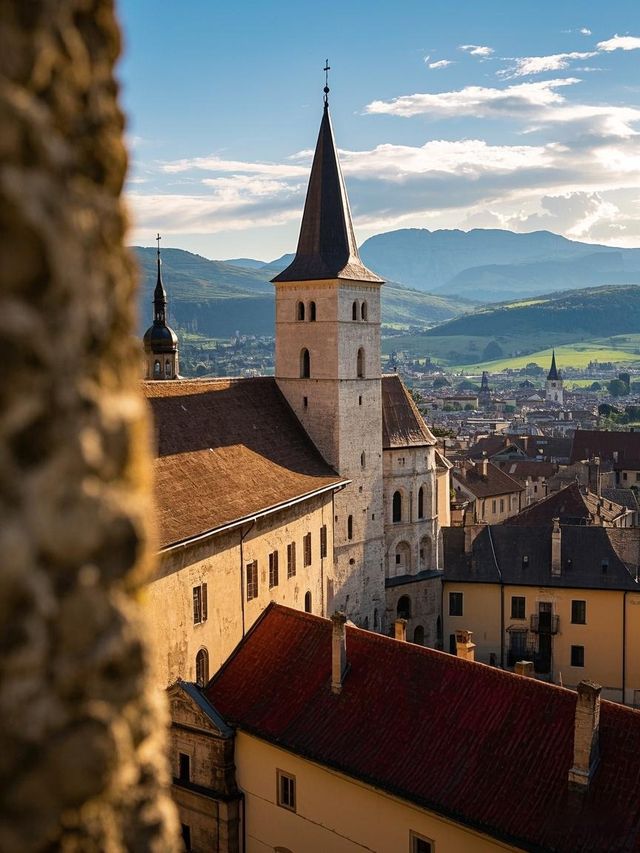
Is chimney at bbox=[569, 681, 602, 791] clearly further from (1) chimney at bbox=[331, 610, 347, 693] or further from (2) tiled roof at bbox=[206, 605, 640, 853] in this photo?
(1) chimney at bbox=[331, 610, 347, 693]

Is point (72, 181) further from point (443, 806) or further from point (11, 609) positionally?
point (443, 806)

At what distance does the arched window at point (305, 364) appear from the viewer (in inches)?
1721

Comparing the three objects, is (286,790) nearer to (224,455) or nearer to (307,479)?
(224,455)

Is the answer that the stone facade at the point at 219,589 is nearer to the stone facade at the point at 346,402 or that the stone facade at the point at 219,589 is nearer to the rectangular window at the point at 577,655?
the stone facade at the point at 346,402

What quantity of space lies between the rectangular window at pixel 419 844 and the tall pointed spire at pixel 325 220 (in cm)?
2848

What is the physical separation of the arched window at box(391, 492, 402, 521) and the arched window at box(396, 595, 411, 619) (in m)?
4.24

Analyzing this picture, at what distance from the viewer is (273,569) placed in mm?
33875

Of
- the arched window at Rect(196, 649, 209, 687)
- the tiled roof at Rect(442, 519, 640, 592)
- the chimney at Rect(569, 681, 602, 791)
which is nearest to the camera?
the chimney at Rect(569, 681, 602, 791)

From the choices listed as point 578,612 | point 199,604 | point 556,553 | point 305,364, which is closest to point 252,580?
point 199,604

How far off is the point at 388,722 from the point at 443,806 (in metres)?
3.33

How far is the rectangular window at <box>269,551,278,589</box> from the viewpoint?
33.6 metres

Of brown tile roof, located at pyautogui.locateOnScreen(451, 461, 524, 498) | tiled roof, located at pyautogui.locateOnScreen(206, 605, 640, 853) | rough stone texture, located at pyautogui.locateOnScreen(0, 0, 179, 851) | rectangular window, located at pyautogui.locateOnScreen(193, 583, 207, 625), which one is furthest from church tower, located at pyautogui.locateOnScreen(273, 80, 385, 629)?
rough stone texture, located at pyautogui.locateOnScreen(0, 0, 179, 851)

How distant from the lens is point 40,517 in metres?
3.52

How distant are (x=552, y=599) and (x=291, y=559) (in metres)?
16.4
